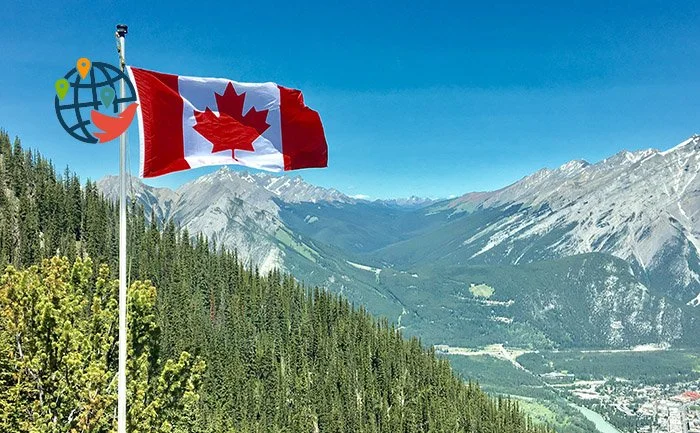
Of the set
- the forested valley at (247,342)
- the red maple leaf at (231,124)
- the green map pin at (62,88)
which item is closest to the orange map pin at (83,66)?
the green map pin at (62,88)

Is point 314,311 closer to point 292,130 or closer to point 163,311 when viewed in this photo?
point 163,311

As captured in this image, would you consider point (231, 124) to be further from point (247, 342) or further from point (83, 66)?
point (247, 342)

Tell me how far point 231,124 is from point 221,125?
53 cm

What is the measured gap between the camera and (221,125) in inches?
866

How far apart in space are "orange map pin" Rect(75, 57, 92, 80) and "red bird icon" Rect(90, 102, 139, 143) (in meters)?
1.08

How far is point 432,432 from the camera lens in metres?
135

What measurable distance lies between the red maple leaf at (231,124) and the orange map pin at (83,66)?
16.9ft

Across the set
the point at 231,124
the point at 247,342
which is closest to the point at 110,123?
the point at 231,124

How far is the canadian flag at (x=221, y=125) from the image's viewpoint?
789 inches

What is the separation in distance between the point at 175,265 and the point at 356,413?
244ft

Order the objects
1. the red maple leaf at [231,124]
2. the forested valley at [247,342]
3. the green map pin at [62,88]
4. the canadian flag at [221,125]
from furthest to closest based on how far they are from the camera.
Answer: the forested valley at [247,342] → the red maple leaf at [231,124] → the canadian flag at [221,125] → the green map pin at [62,88]

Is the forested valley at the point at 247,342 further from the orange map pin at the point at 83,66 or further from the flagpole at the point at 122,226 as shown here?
the orange map pin at the point at 83,66

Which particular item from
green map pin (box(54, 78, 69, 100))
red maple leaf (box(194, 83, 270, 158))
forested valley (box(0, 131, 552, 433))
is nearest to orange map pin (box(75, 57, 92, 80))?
green map pin (box(54, 78, 69, 100))

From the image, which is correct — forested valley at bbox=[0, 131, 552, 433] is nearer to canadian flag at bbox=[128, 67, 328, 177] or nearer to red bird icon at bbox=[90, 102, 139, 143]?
canadian flag at bbox=[128, 67, 328, 177]
